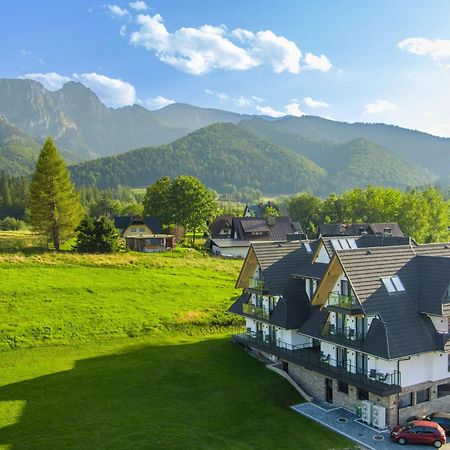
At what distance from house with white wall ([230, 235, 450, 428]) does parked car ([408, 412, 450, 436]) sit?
506mm

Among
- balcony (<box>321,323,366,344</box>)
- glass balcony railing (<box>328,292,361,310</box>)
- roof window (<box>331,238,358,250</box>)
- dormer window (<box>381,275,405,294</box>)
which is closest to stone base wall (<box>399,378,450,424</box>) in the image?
balcony (<box>321,323,366,344</box>)

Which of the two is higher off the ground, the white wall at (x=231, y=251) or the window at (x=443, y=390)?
the white wall at (x=231, y=251)

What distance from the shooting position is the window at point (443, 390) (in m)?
32.7

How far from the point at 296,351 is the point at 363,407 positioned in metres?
7.24

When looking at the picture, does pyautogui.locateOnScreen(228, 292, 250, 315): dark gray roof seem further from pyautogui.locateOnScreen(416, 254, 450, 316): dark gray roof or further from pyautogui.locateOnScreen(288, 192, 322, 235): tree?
pyautogui.locateOnScreen(288, 192, 322, 235): tree

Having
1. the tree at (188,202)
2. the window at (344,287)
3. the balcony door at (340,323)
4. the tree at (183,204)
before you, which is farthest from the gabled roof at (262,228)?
the balcony door at (340,323)

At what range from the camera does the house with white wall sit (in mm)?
30594

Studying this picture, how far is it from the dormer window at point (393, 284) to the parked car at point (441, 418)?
786 cm

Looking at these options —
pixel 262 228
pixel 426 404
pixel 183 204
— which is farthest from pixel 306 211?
pixel 426 404

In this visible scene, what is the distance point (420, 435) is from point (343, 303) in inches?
338

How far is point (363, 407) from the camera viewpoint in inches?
1221

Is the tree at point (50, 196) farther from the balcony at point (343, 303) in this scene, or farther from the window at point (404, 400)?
the window at point (404, 400)

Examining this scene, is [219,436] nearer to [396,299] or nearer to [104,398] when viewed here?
[104,398]

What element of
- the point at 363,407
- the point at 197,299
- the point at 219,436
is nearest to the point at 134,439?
the point at 219,436
